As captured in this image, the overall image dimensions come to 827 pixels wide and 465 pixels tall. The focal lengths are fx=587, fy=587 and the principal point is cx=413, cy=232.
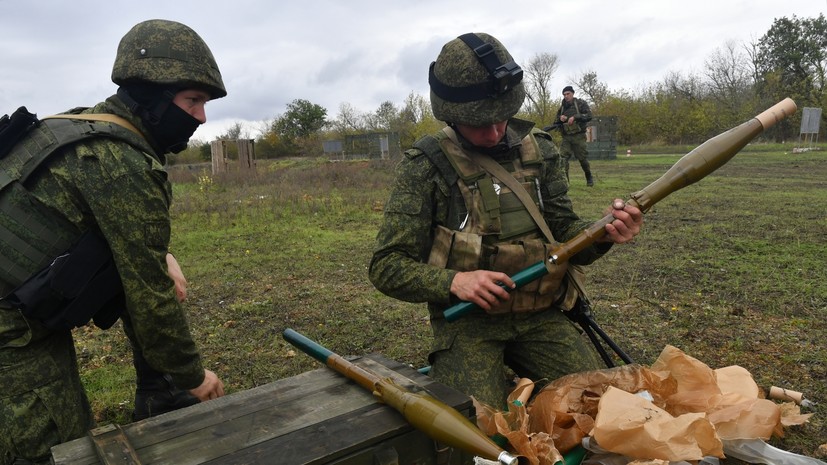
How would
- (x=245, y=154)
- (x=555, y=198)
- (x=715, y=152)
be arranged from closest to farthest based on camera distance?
1. (x=715, y=152)
2. (x=555, y=198)
3. (x=245, y=154)

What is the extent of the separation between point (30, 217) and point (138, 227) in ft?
1.45

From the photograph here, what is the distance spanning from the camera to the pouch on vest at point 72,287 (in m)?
2.33

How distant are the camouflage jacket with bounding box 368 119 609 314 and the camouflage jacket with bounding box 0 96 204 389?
1.11 m

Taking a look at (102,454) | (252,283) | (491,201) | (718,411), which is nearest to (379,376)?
(102,454)

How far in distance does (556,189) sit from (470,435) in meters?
1.89

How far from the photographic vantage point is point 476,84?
9.91 feet

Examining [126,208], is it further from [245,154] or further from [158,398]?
[245,154]

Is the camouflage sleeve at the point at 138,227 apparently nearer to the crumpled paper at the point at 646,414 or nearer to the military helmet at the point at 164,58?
the military helmet at the point at 164,58

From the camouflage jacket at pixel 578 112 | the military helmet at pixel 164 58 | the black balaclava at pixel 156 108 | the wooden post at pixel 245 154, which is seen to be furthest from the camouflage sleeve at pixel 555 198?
the wooden post at pixel 245 154

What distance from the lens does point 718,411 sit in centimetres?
274

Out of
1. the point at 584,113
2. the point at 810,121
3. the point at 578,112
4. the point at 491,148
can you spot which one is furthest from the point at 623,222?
the point at 810,121

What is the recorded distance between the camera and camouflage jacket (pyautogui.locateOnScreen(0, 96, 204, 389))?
2.34 meters

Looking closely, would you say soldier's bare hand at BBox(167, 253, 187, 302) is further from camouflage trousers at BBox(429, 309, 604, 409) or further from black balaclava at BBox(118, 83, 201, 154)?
camouflage trousers at BBox(429, 309, 604, 409)

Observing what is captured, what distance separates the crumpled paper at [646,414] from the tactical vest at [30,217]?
1.96 meters
